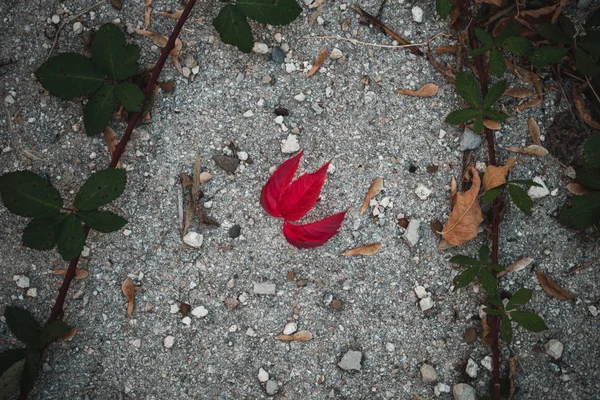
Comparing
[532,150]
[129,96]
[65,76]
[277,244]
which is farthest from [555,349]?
[65,76]

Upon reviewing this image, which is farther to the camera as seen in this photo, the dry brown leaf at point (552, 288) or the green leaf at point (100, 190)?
the dry brown leaf at point (552, 288)

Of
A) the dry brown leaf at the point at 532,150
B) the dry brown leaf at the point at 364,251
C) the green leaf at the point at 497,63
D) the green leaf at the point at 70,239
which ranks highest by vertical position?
the green leaf at the point at 497,63

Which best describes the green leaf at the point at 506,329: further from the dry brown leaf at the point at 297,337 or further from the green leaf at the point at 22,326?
the green leaf at the point at 22,326

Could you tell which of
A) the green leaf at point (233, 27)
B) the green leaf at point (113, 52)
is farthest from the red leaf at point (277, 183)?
the green leaf at point (113, 52)

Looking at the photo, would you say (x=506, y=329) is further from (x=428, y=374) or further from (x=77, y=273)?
(x=77, y=273)

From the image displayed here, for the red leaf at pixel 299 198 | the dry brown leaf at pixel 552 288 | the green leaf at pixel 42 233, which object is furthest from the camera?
the dry brown leaf at pixel 552 288

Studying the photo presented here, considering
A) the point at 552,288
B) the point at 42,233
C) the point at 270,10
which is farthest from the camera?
the point at 552,288

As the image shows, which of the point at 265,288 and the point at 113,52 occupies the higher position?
the point at 113,52

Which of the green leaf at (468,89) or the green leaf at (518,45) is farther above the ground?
the green leaf at (518,45)

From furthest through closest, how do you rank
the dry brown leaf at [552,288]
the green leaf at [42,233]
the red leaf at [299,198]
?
the dry brown leaf at [552,288], the red leaf at [299,198], the green leaf at [42,233]
